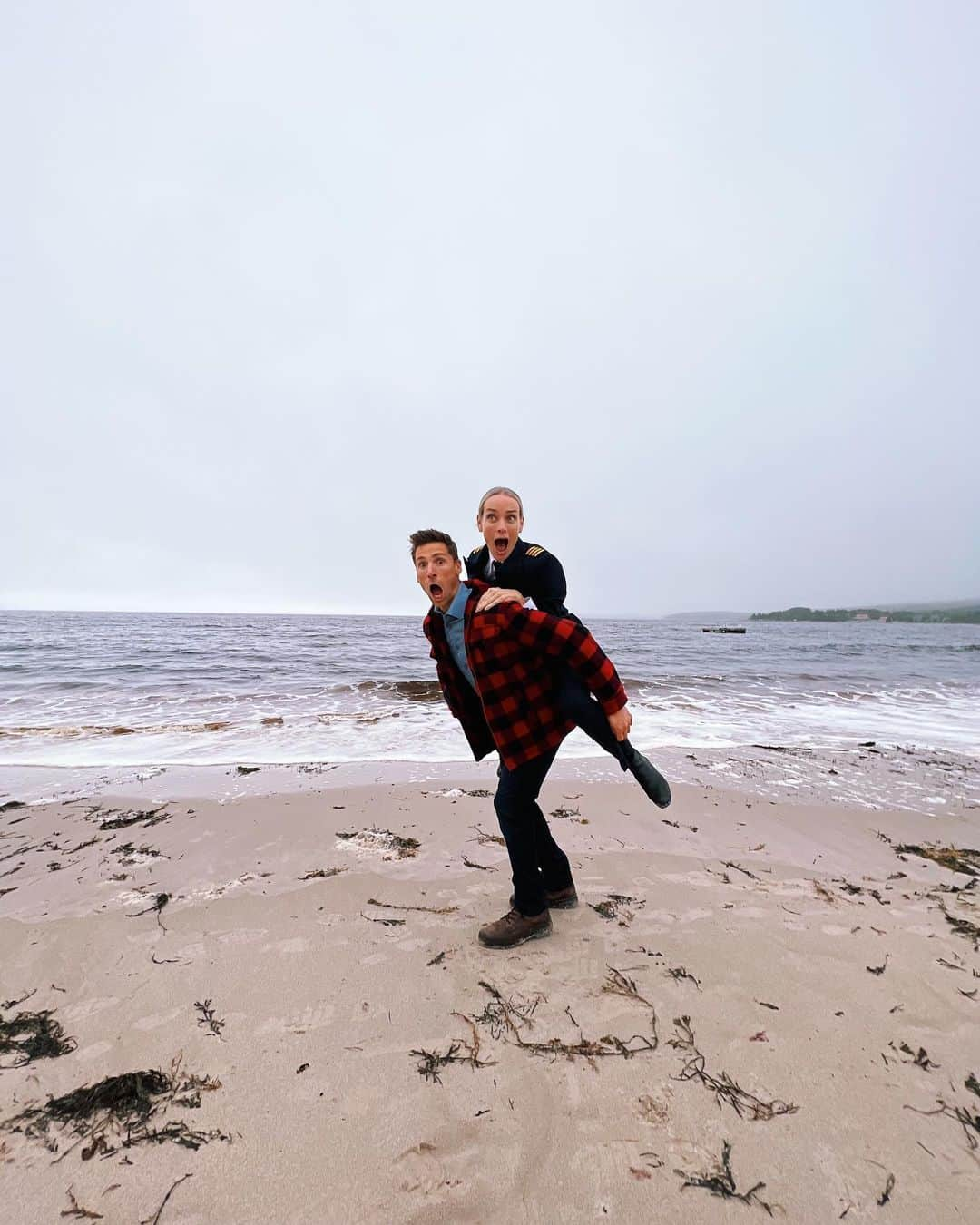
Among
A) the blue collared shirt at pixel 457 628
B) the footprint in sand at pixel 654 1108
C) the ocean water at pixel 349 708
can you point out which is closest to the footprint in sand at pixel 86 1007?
the blue collared shirt at pixel 457 628

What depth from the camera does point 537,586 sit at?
10.1 ft

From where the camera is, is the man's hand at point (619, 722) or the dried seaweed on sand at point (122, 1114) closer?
the dried seaweed on sand at point (122, 1114)

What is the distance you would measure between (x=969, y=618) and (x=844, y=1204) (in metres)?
162

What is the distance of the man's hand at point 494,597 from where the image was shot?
2744 millimetres

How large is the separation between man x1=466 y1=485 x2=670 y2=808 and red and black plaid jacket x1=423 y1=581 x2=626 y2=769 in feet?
0.26

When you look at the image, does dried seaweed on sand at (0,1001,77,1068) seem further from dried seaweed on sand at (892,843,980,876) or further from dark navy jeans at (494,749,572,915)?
dried seaweed on sand at (892,843,980,876)

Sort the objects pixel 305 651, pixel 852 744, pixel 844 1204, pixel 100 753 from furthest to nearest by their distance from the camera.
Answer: pixel 305 651 < pixel 852 744 < pixel 100 753 < pixel 844 1204

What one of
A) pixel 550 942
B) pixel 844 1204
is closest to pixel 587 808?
pixel 550 942

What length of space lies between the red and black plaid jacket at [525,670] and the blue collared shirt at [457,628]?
0.06 metres

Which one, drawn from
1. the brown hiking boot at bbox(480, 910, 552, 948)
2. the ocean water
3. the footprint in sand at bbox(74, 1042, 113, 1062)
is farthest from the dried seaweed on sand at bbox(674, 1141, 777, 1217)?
the ocean water

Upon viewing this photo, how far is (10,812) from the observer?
5.11m

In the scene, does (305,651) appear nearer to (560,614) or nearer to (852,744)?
(852,744)

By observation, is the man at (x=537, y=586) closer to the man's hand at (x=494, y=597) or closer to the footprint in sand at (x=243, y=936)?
the man's hand at (x=494, y=597)

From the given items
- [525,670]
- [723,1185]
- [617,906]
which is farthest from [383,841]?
[723,1185]
